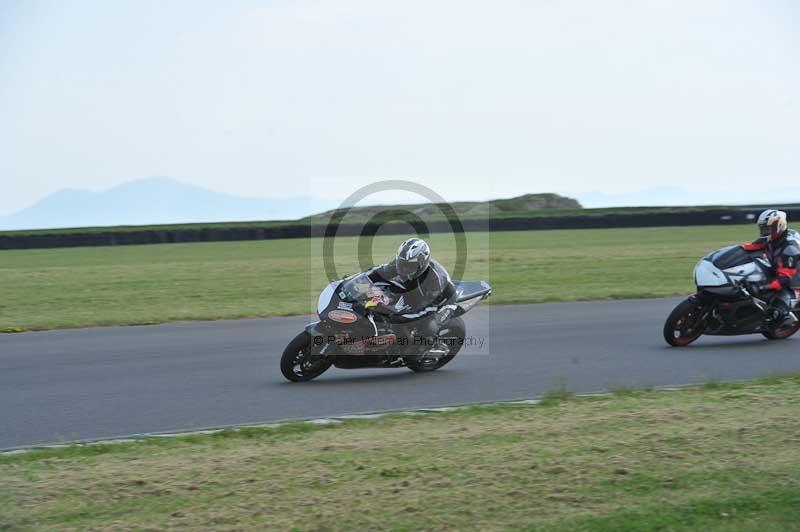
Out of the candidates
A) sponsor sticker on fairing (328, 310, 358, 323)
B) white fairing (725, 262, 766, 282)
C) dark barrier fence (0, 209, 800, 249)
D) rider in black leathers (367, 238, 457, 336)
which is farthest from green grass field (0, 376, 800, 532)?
dark barrier fence (0, 209, 800, 249)

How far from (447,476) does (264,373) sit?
15.7 feet

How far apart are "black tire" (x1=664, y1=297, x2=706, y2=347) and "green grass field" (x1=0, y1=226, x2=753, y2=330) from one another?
586cm

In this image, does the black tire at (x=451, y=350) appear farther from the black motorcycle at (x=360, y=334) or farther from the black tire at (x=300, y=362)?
the black tire at (x=300, y=362)

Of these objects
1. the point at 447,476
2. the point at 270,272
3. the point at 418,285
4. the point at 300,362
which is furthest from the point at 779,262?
the point at 270,272

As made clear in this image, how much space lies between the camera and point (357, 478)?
18.7 ft

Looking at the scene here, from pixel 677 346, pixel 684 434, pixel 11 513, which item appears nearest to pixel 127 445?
pixel 11 513

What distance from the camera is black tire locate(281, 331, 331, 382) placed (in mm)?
9469

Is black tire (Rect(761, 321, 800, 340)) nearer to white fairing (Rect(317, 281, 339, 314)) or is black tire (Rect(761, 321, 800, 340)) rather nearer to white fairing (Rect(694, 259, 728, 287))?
white fairing (Rect(694, 259, 728, 287))

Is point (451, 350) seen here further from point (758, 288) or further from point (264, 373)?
point (758, 288)

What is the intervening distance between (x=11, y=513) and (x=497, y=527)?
268 cm

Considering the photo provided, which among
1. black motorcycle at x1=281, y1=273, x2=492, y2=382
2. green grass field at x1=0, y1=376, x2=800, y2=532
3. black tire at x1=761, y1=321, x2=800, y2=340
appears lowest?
green grass field at x1=0, y1=376, x2=800, y2=532

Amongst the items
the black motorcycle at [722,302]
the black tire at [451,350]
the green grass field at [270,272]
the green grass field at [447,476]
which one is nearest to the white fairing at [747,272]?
the black motorcycle at [722,302]

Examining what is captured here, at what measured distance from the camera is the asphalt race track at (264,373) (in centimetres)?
812

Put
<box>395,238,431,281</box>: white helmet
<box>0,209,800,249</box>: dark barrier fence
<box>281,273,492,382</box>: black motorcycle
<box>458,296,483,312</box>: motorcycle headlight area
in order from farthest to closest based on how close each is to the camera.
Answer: <box>0,209,800,249</box>: dark barrier fence → <box>458,296,483,312</box>: motorcycle headlight area → <box>395,238,431,281</box>: white helmet → <box>281,273,492,382</box>: black motorcycle
